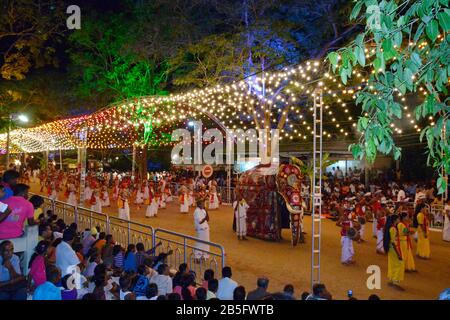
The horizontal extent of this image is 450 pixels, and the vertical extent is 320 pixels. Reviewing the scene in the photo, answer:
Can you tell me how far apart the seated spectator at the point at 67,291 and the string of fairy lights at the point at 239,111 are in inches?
347

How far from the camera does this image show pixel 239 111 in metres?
23.1

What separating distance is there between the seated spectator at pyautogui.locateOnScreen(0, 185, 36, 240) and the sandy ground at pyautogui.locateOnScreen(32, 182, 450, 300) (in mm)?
4358

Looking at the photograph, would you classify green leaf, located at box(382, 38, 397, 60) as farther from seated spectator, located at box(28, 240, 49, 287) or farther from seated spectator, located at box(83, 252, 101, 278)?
seated spectator, located at box(83, 252, 101, 278)

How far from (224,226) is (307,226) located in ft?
9.73

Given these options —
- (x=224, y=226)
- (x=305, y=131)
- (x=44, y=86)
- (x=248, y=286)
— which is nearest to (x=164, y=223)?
(x=224, y=226)

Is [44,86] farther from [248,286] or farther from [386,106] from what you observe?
[386,106]

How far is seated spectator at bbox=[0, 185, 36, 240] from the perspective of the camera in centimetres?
615

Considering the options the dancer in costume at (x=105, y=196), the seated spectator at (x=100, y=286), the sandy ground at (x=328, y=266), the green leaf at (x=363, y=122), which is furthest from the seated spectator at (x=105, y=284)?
the dancer in costume at (x=105, y=196)

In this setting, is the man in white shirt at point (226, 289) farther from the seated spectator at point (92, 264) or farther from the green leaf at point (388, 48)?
the green leaf at point (388, 48)

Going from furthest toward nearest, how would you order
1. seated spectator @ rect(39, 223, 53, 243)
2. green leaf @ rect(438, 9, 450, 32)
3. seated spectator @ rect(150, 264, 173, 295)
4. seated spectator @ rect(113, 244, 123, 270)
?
seated spectator @ rect(39, 223, 53, 243), seated spectator @ rect(113, 244, 123, 270), seated spectator @ rect(150, 264, 173, 295), green leaf @ rect(438, 9, 450, 32)

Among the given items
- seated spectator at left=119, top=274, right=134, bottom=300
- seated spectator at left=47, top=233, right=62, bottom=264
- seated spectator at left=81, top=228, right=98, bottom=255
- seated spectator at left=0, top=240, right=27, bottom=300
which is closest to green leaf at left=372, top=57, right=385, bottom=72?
seated spectator at left=119, top=274, right=134, bottom=300

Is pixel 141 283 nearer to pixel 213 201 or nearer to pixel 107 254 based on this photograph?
pixel 107 254

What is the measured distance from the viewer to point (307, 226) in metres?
15.9
